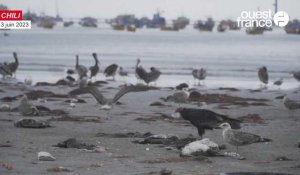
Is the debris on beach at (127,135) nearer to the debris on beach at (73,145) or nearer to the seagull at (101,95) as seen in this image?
the debris on beach at (73,145)

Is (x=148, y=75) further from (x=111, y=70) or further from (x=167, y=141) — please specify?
(x=167, y=141)

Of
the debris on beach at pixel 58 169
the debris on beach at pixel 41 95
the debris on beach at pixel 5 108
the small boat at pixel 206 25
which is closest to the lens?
the debris on beach at pixel 58 169

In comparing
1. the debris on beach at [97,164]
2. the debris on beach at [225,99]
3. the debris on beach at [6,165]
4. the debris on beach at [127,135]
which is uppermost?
the debris on beach at [6,165]

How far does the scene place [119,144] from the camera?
1155 centimetres

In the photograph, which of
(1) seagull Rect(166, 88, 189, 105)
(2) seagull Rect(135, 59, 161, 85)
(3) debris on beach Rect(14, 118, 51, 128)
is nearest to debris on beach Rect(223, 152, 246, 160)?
(3) debris on beach Rect(14, 118, 51, 128)

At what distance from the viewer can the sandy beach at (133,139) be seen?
930cm

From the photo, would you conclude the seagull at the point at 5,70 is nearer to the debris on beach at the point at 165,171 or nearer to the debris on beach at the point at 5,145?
the debris on beach at the point at 5,145

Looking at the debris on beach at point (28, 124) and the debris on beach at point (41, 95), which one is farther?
the debris on beach at point (41, 95)

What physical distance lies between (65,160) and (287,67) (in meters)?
28.9

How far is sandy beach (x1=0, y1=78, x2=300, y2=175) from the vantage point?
9297 mm

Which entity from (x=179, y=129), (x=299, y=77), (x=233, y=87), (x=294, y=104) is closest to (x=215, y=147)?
(x=179, y=129)

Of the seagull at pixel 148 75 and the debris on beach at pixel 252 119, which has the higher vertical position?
the seagull at pixel 148 75

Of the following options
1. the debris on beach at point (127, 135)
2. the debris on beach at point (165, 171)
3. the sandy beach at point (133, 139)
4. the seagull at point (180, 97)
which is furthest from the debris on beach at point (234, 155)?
the seagull at point (180, 97)

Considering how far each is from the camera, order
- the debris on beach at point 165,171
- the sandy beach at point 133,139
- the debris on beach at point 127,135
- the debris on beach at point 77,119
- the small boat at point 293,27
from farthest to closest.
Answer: the small boat at point 293,27
the debris on beach at point 77,119
the debris on beach at point 127,135
the sandy beach at point 133,139
the debris on beach at point 165,171
